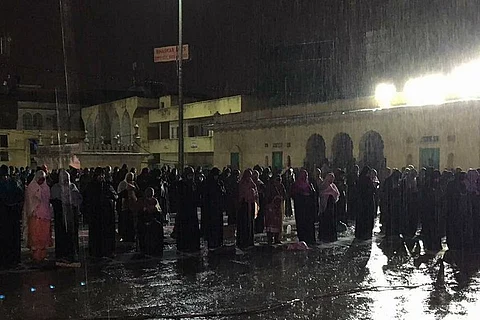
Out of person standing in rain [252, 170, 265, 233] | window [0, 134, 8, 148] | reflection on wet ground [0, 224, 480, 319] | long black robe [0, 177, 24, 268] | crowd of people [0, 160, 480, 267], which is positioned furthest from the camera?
window [0, 134, 8, 148]

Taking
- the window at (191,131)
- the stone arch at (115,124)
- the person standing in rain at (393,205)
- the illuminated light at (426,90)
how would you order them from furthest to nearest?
the stone arch at (115,124), the window at (191,131), the illuminated light at (426,90), the person standing in rain at (393,205)

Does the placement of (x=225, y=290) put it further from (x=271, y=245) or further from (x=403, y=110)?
(x=403, y=110)

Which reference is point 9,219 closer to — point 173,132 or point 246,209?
point 246,209

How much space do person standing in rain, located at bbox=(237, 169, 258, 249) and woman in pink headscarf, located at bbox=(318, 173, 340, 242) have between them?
5.59ft

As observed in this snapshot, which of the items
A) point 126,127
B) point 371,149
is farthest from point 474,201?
point 126,127

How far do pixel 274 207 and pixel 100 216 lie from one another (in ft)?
11.7

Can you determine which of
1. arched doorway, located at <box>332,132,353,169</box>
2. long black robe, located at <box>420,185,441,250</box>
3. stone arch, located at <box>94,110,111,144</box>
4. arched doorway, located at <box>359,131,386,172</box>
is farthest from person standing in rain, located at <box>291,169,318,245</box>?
stone arch, located at <box>94,110,111,144</box>

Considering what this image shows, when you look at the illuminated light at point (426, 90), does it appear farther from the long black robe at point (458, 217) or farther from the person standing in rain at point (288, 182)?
the long black robe at point (458, 217)

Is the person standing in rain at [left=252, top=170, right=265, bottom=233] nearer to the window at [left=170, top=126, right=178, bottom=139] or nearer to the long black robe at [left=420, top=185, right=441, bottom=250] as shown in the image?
the long black robe at [left=420, top=185, right=441, bottom=250]

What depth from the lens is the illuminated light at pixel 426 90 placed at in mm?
23875

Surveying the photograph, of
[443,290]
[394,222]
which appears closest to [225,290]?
[443,290]

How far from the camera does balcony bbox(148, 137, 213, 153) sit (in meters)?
40.3

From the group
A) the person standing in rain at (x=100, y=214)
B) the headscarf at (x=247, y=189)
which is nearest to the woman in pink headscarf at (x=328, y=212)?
the headscarf at (x=247, y=189)

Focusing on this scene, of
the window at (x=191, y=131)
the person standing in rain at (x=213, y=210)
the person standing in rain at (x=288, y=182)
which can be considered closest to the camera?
the person standing in rain at (x=213, y=210)
